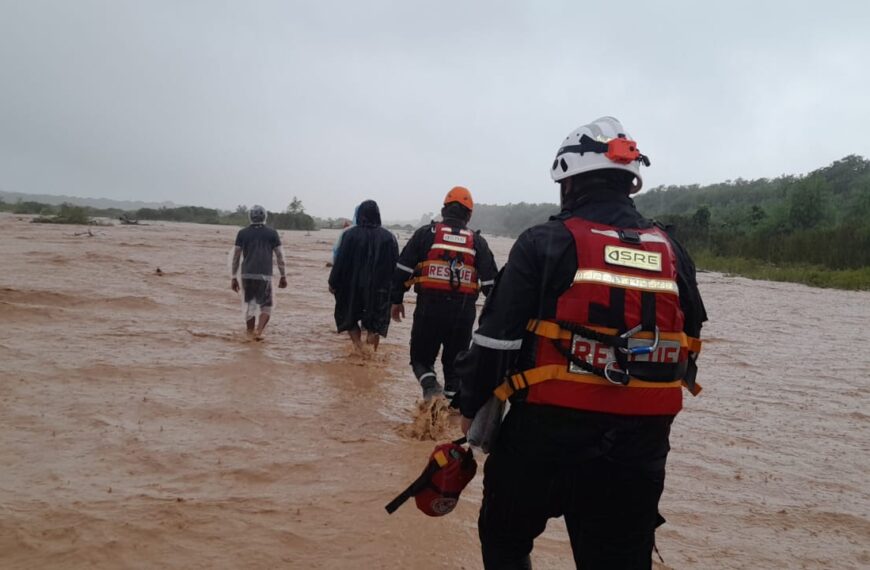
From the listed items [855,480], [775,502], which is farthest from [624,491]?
[855,480]

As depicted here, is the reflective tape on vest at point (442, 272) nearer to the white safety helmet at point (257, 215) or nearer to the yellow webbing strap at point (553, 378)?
the yellow webbing strap at point (553, 378)

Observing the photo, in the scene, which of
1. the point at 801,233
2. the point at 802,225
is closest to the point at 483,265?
the point at 801,233

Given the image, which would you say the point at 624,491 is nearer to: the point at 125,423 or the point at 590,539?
the point at 590,539

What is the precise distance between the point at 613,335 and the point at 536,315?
0.99 ft

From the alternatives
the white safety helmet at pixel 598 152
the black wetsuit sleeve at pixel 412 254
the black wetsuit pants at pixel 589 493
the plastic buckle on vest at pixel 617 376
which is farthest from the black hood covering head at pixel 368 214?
the plastic buckle on vest at pixel 617 376

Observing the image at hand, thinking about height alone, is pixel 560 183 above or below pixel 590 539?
above

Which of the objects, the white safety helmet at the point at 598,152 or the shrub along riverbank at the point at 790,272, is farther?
the shrub along riverbank at the point at 790,272

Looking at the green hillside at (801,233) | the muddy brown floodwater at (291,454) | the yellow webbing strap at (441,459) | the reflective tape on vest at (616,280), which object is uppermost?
the green hillside at (801,233)

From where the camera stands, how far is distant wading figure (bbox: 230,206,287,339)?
8.97 m

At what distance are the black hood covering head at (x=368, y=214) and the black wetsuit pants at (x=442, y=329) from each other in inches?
83.4

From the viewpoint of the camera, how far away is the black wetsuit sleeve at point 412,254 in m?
5.77

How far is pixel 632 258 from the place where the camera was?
226cm

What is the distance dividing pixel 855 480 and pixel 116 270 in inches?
599

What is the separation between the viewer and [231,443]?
482cm
